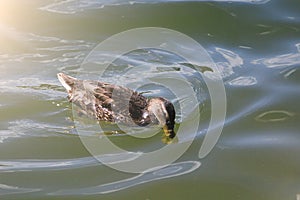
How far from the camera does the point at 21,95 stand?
26.3 feet

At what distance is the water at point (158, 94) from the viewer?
6.14 metres

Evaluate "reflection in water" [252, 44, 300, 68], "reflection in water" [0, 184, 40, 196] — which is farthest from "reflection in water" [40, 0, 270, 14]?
"reflection in water" [0, 184, 40, 196]

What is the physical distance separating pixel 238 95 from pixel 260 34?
2.11 m

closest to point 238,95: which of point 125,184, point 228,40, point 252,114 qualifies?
point 252,114

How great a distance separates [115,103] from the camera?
7.62 m

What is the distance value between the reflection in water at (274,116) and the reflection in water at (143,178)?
4.31 ft

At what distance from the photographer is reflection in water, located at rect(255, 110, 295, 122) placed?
24.5 feet

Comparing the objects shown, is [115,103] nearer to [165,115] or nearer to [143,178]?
[165,115]

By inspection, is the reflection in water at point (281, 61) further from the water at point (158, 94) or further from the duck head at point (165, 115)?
the duck head at point (165, 115)

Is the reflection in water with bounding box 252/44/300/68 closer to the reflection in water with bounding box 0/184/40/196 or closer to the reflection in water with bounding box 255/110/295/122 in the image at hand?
the reflection in water with bounding box 255/110/295/122

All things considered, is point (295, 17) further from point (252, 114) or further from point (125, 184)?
point (125, 184)

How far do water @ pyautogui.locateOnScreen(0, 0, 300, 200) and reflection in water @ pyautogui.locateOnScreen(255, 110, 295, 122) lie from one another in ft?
0.04

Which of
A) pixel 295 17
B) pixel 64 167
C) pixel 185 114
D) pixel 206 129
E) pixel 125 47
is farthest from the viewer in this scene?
→ pixel 295 17

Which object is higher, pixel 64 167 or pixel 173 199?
pixel 64 167
